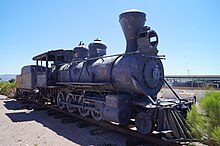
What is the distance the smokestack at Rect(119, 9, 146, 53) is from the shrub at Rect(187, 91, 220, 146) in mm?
3607

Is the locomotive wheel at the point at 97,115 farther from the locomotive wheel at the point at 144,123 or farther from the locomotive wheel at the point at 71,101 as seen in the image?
the locomotive wheel at the point at 144,123

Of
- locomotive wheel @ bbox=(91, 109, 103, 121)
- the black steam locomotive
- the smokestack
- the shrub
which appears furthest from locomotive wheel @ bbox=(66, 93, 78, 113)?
the shrub

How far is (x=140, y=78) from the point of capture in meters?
6.89

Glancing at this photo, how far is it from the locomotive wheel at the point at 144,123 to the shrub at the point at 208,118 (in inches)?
65.9

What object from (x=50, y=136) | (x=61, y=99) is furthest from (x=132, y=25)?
(x=61, y=99)

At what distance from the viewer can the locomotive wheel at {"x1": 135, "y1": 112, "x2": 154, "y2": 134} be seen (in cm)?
612

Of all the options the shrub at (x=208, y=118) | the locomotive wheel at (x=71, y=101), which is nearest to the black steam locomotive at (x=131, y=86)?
the locomotive wheel at (x=71, y=101)

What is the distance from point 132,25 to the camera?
745 centimetres

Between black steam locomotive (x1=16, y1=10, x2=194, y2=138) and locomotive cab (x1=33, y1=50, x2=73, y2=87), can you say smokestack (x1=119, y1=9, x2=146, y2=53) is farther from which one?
locomotive cab (x1=33, y1=50, x2=73, y2=87)

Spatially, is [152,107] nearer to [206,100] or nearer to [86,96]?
[206,100]

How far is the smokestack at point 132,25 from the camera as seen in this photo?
24.3ft

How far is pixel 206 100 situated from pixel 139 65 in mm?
2903

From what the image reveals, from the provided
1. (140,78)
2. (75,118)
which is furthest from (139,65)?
(75,118)

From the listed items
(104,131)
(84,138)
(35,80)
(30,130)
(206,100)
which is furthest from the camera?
(35,80)
